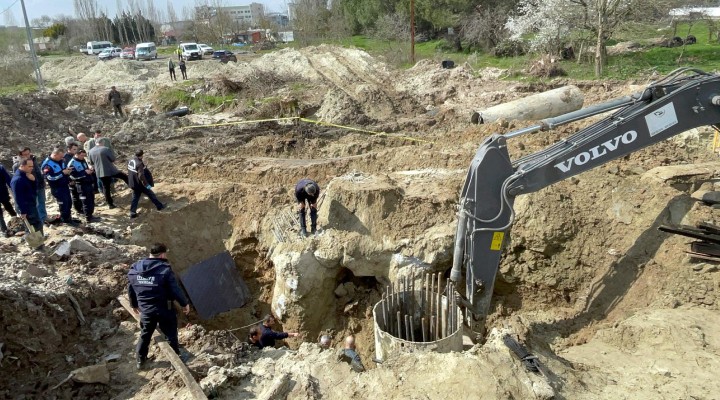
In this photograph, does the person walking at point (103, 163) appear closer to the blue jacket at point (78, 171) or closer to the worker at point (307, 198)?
the blue jacket at point (78, 171)

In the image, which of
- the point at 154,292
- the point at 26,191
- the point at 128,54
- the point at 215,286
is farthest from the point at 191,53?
the point at 154,292

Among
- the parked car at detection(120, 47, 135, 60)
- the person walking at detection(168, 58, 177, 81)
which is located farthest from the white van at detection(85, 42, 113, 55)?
the person walking at detection(168, 58, 177, 81)

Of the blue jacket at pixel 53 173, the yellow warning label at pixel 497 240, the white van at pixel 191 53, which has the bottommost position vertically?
the yellow warning label at pixel 497 240

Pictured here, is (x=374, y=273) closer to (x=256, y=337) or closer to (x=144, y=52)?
(x=256, y=337)

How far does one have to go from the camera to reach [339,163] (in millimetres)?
11641

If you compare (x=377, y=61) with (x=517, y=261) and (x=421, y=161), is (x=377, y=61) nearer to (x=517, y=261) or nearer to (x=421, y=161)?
(x=421, y=161)

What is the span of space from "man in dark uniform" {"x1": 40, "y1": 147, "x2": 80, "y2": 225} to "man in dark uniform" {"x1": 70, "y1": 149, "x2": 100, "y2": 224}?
0.13 metres

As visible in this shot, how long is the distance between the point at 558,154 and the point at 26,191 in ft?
25.3

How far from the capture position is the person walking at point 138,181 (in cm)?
928

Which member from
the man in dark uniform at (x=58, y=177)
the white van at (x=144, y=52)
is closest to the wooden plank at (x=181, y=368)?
the man in dark uniform at (x=58, y=177)

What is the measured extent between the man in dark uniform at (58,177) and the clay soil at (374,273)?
47 cm

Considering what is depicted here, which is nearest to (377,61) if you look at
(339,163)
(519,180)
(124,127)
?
(124,127)

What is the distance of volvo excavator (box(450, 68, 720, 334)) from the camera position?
6309 millimetres

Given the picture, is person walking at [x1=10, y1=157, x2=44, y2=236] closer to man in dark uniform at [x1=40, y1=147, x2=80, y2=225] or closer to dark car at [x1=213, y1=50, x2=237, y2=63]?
man in dark uniform at [x1=40, y1=147, x2=80, y2=225]
